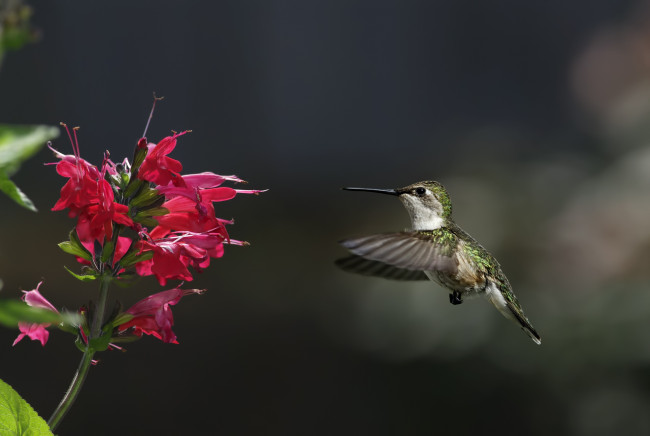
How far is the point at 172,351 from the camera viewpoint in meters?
4.04

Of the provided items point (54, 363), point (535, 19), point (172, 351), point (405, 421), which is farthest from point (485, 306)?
point (535, 19)

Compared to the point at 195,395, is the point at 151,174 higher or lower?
higher

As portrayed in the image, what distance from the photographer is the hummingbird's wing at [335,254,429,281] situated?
118 cm

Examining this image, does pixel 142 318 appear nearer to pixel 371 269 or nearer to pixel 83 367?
pixel 83 367

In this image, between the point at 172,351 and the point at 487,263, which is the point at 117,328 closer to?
the point at 487,263

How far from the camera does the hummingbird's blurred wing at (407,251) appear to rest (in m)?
1.03

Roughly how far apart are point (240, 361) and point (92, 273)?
321 cm

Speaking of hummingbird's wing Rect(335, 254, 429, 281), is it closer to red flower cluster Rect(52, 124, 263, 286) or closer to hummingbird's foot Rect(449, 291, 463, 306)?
hummingbird's foot Rect(449, 291, 463, 306)

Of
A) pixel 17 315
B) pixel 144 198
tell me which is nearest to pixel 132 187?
pixel 144 198

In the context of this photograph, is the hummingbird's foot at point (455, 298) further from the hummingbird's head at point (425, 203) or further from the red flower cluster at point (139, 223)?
the red flower cluster at point (139, 223)

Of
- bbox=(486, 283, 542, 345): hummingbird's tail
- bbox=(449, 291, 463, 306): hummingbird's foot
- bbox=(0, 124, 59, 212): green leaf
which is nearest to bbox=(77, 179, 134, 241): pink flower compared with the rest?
bbox=(0, 124, 59, 212): green leaf

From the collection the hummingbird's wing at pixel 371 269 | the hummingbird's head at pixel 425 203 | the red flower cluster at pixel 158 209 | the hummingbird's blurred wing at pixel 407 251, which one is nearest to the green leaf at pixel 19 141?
the red flower cluster at pixel 158 209

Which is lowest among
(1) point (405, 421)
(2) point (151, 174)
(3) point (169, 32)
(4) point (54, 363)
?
(4) point (54, 363)

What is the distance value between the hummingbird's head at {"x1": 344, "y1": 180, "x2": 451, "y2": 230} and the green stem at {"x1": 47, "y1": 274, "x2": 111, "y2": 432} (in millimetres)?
503
